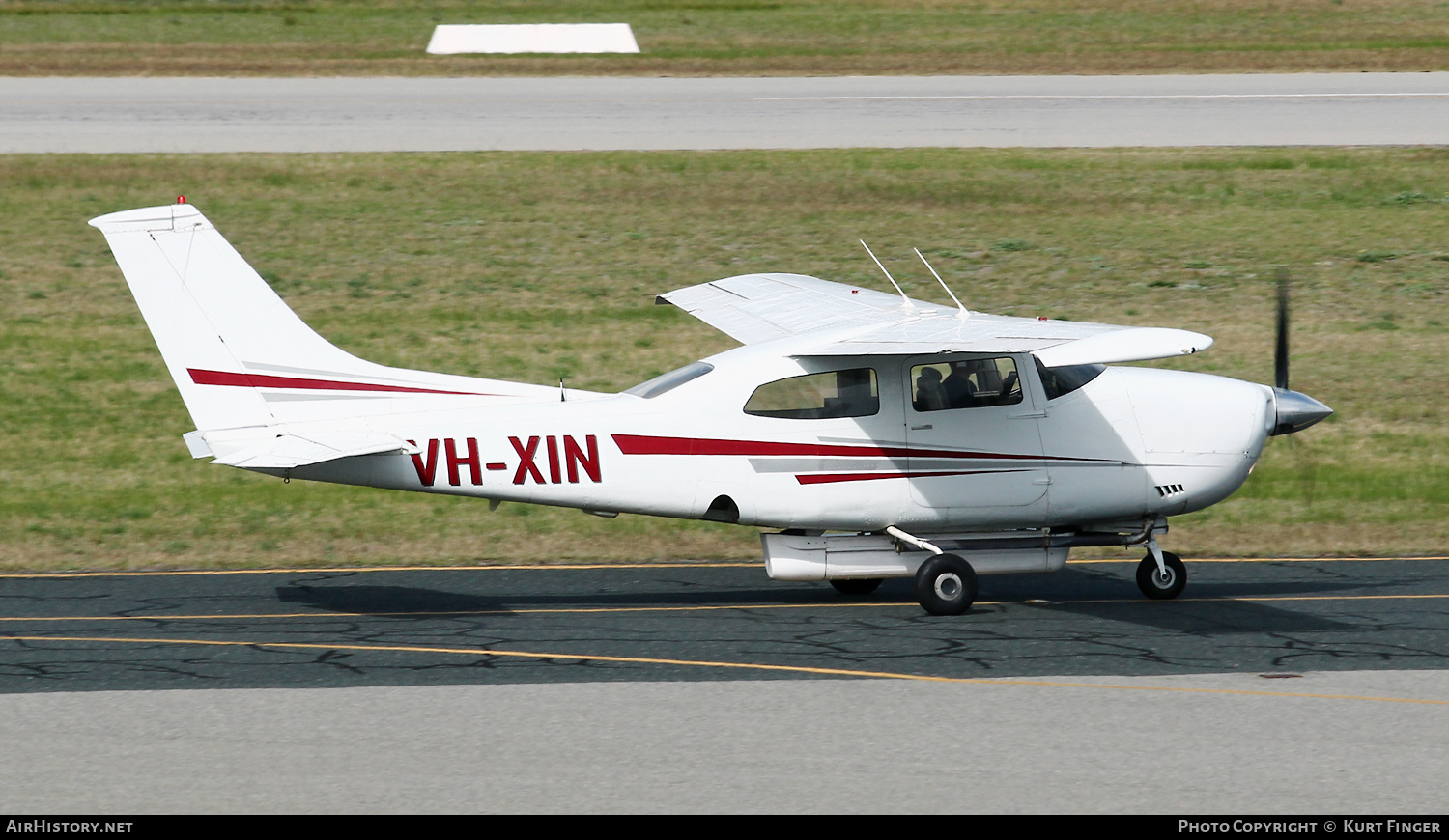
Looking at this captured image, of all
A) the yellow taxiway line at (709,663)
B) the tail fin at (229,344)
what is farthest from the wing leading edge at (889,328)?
the tail fin at (229,344)

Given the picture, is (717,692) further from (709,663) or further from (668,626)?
(668,626)

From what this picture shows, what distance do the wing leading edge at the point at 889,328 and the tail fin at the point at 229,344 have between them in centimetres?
259

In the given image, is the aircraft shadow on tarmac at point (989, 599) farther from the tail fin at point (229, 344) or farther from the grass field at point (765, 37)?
the grass field at point (765, 37)

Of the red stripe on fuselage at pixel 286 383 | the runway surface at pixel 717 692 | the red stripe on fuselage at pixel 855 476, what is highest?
the red stripe on fuselage at pixel 286 383

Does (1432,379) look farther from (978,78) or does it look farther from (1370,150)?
(978,78)

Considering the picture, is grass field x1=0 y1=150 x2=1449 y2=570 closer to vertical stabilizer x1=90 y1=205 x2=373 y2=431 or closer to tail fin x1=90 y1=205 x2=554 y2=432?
tail fin x1=90 y1=205 x2=554 y2=432

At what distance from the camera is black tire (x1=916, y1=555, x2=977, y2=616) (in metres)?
12.3

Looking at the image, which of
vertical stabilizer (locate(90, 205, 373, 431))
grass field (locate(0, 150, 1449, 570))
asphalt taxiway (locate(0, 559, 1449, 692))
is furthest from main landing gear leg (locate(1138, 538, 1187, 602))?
vertical stabilizer (locate(90, 205, 373, 431))

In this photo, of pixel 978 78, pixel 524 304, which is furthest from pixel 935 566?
pixel 978 78

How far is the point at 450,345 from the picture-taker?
2147cm

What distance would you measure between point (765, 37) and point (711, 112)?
33.3 ft

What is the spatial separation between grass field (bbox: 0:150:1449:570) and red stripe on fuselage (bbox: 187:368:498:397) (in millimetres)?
2960

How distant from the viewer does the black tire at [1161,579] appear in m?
13.0

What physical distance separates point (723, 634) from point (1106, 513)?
3.24m
